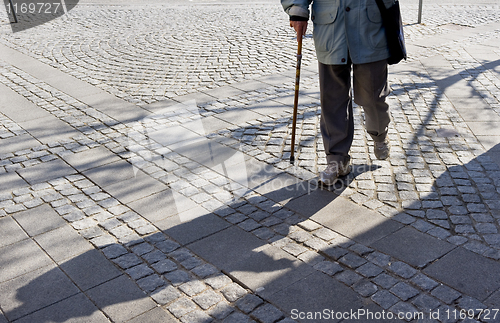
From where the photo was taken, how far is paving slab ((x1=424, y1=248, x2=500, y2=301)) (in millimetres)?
3115

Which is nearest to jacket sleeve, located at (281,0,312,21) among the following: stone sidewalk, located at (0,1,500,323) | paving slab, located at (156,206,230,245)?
stone sidewalk, located at (0,1,500,323)

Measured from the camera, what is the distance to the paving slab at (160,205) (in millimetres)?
4160

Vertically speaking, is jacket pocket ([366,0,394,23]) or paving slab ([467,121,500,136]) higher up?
jacket pocket ([366,0,394,23])

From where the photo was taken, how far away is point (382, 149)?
4.72 meters

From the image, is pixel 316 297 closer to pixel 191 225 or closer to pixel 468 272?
pixel 468 272

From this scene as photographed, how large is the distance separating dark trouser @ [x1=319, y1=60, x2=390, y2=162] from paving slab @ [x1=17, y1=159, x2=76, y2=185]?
99.9 inches

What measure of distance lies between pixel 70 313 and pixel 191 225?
1.19m

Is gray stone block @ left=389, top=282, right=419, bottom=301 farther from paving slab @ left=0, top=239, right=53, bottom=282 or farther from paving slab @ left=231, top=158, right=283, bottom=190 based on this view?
paving slab @ left=0, top=239, right=53, bottom=282

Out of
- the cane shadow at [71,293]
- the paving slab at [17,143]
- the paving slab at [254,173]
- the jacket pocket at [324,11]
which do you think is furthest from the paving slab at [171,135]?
the cane shadow at [71,293]

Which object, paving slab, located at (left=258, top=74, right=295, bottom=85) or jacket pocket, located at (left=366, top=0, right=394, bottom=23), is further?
paving slab, located at (left=258, top=74, right=295, bottom=85)

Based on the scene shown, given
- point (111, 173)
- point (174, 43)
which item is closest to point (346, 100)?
point (111, 173)

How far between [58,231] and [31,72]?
18.0ft

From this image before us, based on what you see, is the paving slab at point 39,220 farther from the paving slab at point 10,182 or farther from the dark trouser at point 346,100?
the dark trouser at point 346,100

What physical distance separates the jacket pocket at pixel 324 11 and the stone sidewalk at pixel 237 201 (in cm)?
140
